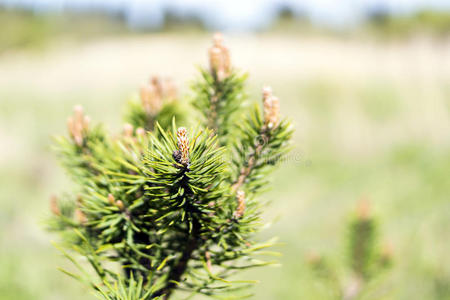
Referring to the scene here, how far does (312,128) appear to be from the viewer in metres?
9.38

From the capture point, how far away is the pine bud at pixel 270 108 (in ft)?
2.55

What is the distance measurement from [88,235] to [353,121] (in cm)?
948

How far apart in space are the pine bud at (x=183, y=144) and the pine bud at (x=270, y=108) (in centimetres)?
24

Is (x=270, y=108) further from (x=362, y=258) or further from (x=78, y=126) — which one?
(x=362, y=258)

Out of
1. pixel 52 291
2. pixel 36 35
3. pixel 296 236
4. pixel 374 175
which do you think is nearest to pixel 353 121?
pixel 374 175

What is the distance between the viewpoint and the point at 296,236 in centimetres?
543

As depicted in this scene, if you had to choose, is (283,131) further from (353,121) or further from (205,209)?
(353,121)

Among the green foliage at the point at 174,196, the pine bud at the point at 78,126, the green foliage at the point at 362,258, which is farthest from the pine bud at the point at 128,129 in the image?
the green foliage at the point at 362,258

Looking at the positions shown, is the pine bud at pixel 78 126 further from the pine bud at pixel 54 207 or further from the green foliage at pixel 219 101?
the green foliage at pixel 219 101

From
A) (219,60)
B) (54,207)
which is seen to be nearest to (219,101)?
(219,60)

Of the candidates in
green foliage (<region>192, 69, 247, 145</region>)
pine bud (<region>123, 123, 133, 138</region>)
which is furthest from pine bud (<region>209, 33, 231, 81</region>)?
pine bud (<region>123, 123, 133, 138</region>)

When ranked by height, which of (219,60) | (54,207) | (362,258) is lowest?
(362,258)

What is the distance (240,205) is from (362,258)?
81cm

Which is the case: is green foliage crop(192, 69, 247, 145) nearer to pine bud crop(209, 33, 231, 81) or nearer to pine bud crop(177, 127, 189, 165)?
pine bud crop(209, 33, 231, 81)
